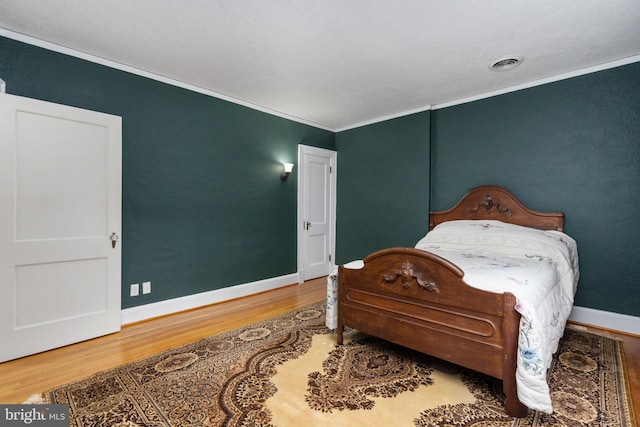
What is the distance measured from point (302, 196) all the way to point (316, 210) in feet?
1.35

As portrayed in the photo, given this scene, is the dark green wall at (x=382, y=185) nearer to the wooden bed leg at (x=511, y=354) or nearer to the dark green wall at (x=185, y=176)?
the dark green wall at (x=185, y=176)

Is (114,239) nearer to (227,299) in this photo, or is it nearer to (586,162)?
(227,299)

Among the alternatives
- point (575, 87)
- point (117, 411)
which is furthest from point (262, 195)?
point (575, 87)

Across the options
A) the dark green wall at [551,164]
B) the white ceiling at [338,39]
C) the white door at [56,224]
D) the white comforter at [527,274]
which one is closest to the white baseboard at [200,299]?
the white door at [56,224]

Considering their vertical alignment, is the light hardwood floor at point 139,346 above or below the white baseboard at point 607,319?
below

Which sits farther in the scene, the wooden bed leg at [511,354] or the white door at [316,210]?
the white door at [316,210]

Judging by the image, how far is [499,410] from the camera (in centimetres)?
169

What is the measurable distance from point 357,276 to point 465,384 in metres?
1.00

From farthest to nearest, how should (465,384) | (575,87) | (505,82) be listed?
(505,82) → (575,87) → (465,384)

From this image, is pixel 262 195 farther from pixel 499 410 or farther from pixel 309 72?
pixel 499 410

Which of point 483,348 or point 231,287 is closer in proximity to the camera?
point 483,348

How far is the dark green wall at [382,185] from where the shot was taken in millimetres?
4176

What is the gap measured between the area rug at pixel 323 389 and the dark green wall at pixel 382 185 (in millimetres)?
2183

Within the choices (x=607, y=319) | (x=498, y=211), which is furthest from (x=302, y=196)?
(x=607, y=319)
